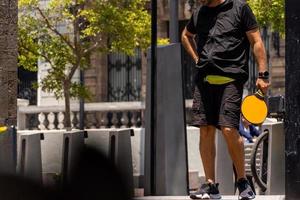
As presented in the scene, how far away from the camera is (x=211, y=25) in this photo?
21.1ft

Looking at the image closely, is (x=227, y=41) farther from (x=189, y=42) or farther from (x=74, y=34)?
(x=74, y=34)

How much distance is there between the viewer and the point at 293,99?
594cm

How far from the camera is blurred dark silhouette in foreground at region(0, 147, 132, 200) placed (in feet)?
10.5

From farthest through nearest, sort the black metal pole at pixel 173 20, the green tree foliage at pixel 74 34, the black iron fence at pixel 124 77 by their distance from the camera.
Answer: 1. the black iron fence at pixel 124 77
2. the green tree foliage at pixel 74 34
3. the black metal pole at pixel 173 20

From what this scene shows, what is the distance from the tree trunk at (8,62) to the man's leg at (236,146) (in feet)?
6.08

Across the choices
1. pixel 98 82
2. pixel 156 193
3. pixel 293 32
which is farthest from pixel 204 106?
pixel 98 82

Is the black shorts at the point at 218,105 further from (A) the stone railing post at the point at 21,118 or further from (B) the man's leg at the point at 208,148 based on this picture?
(A) the stone railing post at the point at 21,118

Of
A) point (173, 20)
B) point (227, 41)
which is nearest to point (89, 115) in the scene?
point (173, 20)

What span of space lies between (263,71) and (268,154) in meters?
1.70

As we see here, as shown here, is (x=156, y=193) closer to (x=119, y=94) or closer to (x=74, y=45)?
(x=74, y=45)

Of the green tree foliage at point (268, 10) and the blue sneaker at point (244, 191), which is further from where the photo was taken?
the green tree foliage at point (268, 10)

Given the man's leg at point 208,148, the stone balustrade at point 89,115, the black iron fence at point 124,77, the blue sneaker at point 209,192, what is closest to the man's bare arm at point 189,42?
the man's leg at point 208,148

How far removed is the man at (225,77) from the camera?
245 inches

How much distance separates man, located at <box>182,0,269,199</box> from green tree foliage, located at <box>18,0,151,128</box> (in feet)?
46.4
